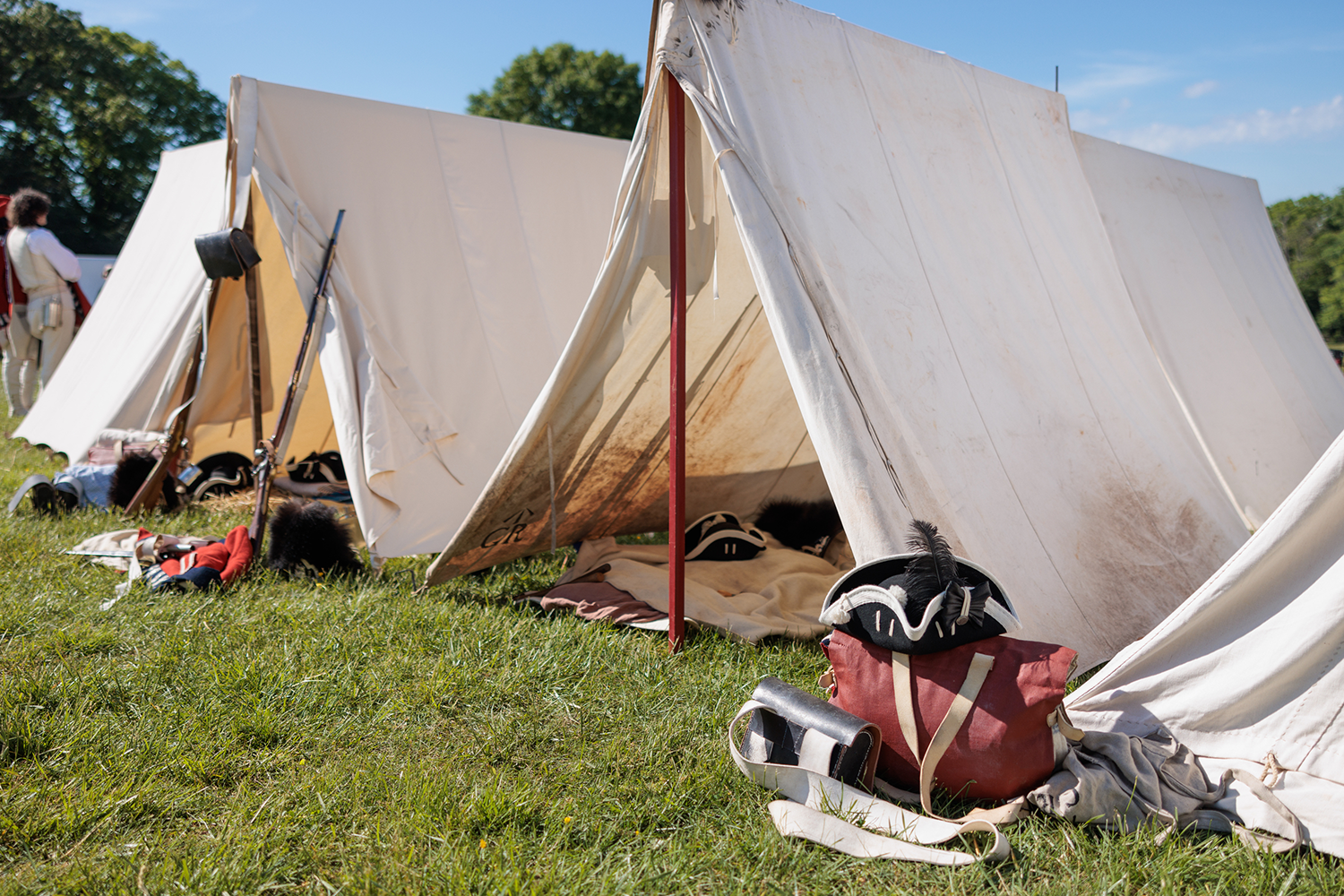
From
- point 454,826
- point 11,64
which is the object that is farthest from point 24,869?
point 11,64

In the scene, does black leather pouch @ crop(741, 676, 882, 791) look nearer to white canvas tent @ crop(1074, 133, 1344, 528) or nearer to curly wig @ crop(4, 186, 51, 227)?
white canvas tent @ crop(1074, 133, 1344, 528)

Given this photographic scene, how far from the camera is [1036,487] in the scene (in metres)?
2.79

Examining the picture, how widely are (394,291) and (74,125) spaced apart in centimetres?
3018

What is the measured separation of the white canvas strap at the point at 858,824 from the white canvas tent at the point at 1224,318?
2768 mm

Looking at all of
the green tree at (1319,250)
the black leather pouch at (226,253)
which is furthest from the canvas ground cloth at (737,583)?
the green tree at (1319,250)

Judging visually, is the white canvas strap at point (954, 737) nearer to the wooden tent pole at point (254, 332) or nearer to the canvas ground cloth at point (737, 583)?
the canvas ground cloth at point (737, 583)

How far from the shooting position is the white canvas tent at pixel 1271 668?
1.71 meters

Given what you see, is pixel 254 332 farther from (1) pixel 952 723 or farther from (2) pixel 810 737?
(1) pixel 952 723

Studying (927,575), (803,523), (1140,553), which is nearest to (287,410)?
(803,523)

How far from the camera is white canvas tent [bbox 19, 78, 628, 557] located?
3.87m

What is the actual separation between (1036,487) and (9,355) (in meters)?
8.01

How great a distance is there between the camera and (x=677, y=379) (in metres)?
2.73

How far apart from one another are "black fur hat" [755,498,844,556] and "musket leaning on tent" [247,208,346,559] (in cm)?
214

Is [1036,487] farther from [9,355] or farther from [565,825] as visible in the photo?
[9,355]
